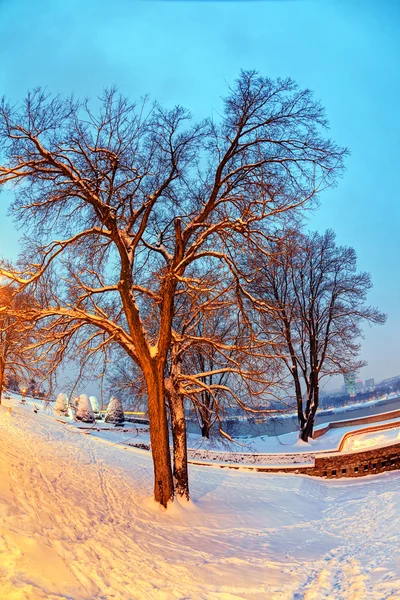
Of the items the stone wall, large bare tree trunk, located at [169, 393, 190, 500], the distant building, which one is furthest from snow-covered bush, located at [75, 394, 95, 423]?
large bare tree trunk, located at [169, 393, 190, 500]

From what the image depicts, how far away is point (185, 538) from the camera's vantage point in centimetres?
727

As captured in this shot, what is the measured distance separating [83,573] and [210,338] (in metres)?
6.27

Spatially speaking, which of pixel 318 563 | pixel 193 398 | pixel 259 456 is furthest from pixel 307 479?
pixel 318 563

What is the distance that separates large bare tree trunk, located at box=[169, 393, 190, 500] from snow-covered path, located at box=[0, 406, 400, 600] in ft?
1.96

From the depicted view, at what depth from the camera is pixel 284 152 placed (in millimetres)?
8594

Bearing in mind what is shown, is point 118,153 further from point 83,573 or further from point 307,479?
point 307,479

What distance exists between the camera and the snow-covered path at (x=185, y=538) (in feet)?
14.9

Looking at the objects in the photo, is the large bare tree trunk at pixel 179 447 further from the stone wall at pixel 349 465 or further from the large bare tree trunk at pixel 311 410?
the large bare tree trunk at pixel 311 410

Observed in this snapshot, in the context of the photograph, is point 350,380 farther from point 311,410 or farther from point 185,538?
point 185,538

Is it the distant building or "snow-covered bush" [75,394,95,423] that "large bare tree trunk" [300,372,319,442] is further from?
"snow-covered bush" [75,394,95,423]

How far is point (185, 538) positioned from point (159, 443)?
6.82 ft

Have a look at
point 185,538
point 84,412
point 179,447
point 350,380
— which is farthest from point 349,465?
point 84,412

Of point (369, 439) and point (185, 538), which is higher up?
point (185, 538)

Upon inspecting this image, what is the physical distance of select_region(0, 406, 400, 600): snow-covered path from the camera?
4539mm
